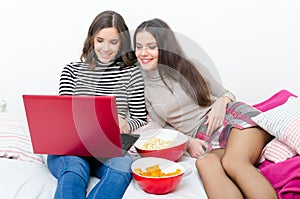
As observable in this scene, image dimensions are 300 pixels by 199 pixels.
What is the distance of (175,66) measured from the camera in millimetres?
1629

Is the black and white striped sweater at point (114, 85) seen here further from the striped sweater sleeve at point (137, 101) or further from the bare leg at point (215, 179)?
the bare leg at point (215, 179)

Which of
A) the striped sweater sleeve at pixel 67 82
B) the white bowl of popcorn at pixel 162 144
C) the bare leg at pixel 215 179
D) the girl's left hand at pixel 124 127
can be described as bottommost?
the bare leg at pixel 215 179

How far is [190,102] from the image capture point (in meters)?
1.60

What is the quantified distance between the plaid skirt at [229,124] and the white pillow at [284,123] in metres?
0.05

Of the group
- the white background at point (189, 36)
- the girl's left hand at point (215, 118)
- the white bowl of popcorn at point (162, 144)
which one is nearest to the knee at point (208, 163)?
the white bowl of popcorn at point (162, 144)

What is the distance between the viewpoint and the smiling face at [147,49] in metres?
1.58

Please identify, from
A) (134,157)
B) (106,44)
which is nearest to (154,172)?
(134,157)

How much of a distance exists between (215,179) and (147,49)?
0.56 meters

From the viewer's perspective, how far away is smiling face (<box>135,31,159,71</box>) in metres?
1.58

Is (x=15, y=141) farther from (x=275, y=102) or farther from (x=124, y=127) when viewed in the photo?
(x=275, y=102)

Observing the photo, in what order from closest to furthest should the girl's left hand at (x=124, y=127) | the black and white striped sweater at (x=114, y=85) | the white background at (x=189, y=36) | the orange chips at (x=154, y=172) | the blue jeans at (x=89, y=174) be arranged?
the blue jeans at (x=89, y=174)
the orange chips at (x=154, y=172)
the girl's left hand at (x=124, y=127)
the black and white striped sweater at (x=114, y=85)
the white background at (x=189, y=36)

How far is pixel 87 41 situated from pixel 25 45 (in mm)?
424

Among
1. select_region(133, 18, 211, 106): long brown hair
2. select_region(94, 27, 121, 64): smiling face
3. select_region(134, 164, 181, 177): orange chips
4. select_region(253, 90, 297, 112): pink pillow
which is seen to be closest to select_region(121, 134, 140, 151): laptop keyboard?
select_region(134, 164, 181, 177): orange chips

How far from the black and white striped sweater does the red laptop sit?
300 mm
